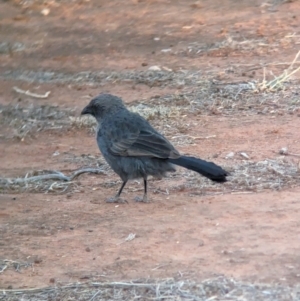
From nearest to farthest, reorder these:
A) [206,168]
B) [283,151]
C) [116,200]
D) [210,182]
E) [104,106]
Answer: [206,168]
[116,200]
[210,182]
[104,106]
[283,151]

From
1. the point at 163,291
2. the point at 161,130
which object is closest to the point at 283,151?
the point at 161,130

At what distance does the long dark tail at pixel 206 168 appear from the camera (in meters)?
6.43

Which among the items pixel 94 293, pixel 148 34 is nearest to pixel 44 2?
pixel 148 34

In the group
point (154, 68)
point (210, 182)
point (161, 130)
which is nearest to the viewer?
point (210, 182)

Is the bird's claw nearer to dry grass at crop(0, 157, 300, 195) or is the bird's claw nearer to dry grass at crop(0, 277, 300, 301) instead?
dry grass at crop(0, 157, 300, 195)

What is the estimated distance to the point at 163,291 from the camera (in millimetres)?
4801

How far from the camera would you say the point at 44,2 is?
16594 mm

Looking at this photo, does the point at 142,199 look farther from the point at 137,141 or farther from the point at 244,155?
the point at 244,155

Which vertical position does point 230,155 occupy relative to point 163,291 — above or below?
below

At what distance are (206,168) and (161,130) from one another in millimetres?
2508

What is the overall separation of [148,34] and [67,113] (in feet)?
13.6

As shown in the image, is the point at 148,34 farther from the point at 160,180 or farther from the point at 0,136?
the point at 160,180

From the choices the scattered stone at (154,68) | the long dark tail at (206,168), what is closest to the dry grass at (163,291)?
the long dark tail at (206,168)

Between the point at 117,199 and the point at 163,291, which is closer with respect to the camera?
the point at 163,291
